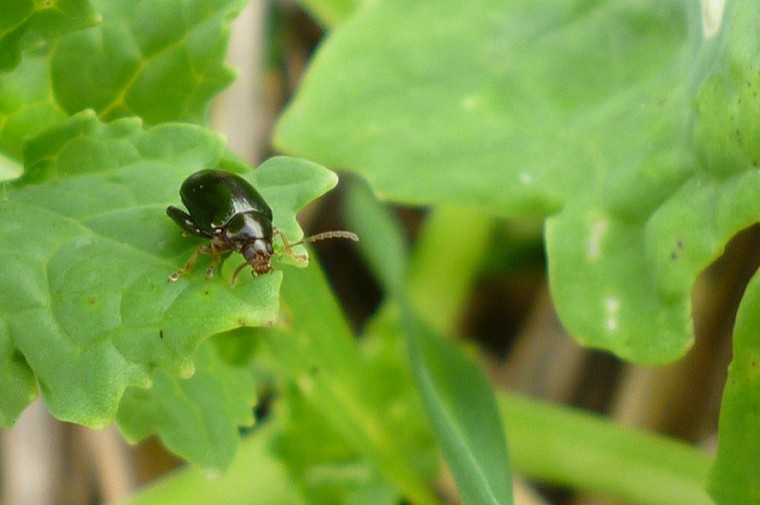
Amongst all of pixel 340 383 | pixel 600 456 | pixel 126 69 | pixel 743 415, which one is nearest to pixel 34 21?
pixel 126 69

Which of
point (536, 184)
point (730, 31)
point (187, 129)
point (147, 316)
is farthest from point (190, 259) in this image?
point (730, 31)

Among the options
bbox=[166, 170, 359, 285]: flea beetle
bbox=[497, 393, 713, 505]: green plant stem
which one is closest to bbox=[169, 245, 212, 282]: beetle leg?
bbox=[166, 170, 359, 285]: flea beetle

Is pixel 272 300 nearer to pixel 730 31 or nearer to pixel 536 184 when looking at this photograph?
pixel 536 184

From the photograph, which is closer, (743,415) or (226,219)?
(743,415)

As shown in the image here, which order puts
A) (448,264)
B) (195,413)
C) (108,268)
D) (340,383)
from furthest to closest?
(448,264) → (340,383) → (195,413) → (108,268)

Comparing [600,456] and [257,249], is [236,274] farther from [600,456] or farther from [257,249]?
[600,456]

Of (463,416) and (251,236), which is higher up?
(251,236)
